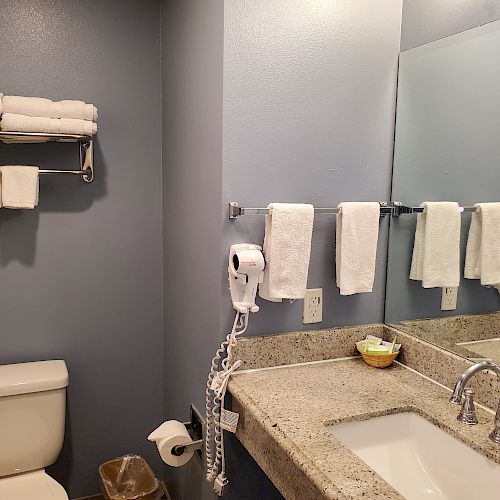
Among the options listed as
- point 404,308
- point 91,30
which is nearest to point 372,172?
point 404,308

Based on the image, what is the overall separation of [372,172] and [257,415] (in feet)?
2.94

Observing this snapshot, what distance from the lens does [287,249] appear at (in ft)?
5.08

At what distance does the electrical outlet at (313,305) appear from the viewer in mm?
1704

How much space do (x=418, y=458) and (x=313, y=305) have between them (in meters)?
0.55

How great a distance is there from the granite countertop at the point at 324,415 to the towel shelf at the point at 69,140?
103cm

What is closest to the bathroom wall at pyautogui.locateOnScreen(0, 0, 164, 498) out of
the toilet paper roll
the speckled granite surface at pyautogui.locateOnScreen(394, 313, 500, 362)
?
the toilet paper roll

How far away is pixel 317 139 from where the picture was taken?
166cm

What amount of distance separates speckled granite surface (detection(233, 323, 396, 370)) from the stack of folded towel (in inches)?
39.6

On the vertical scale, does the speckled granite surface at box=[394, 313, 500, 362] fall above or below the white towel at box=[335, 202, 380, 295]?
below

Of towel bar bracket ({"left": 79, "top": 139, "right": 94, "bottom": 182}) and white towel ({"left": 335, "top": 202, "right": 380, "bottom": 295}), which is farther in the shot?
towel bar bracket ({"left": 79, "top": 139, "right": 94, "bottom": 182})

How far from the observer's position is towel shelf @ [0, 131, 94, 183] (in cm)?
186

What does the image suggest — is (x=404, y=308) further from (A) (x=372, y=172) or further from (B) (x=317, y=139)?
(B) (x=317, y=139)

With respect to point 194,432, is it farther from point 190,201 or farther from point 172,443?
point 190,201

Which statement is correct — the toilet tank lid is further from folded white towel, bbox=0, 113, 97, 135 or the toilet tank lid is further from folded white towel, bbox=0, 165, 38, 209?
folded white towel, bbox=0, 113, 97, 135
